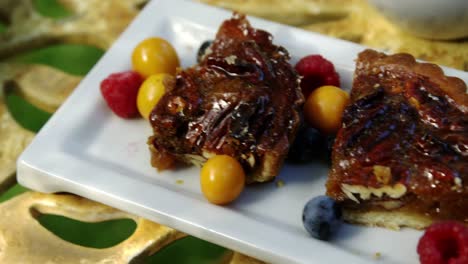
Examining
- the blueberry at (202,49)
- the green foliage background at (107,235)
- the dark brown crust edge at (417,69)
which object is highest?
the dark brown crust edge at (417,69)

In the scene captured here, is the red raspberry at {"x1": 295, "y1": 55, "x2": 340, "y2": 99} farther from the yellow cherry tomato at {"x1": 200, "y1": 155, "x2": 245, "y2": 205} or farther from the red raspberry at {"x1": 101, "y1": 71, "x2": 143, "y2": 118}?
the red raspberry at {"x1": 101, "y1": 71, "x2": 143, "y2": 118}

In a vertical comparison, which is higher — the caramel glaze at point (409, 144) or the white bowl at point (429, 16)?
the white bowl at point (429, 16)

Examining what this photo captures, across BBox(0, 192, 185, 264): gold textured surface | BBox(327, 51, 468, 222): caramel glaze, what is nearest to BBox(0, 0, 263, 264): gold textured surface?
BBox(0, 192, 185, 264): gold textured surface

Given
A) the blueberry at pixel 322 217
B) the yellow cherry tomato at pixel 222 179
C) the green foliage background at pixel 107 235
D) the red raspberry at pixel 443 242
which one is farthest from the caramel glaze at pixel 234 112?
the red raspberry at pixel 443 242

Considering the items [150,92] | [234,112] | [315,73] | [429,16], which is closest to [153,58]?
[150,92]

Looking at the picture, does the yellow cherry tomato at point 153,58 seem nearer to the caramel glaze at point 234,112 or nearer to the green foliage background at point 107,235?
the caramel glaze at point 234,112

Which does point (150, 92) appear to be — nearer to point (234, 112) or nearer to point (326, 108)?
point (234, 112)
